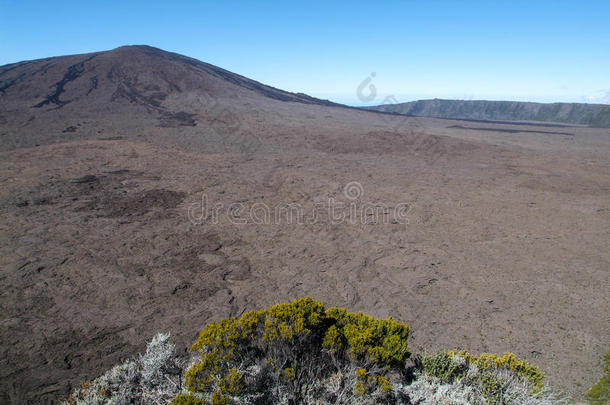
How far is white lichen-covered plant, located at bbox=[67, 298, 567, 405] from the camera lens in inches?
114

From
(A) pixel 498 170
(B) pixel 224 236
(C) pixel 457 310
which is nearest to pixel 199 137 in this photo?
(B) pixel 224 236

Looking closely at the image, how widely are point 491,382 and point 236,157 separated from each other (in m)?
12.3

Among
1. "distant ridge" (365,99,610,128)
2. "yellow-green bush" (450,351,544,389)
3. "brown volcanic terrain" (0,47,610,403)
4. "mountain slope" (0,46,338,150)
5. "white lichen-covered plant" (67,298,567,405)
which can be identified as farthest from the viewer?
"distant ridge" (365,99,610,128)

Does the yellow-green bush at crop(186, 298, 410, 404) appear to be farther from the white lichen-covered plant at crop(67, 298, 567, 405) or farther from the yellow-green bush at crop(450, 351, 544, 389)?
the yellow-green bush at crop(450, 351, 544, 389)

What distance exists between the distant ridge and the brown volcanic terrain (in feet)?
130

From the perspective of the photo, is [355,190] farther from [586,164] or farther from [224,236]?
[586,164]

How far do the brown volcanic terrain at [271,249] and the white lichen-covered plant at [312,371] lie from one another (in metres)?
0.96

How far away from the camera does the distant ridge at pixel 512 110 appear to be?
153 feet

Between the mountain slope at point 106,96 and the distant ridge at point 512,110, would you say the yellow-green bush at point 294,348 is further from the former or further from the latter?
the distant ridge at point 512,110

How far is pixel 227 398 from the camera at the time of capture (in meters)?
2.64

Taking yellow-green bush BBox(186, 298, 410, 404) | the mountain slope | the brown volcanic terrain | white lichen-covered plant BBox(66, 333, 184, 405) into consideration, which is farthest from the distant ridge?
white lichen-covered plant BBox(66, 333, 184, 405)

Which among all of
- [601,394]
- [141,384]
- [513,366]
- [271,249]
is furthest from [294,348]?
[271,249]

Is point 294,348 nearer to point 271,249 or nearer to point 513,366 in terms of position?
point 513,366

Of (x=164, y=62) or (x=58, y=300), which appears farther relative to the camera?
(x=164, y=62)
